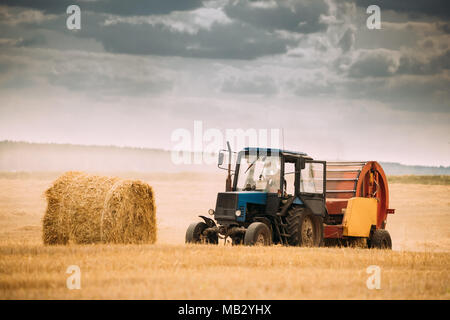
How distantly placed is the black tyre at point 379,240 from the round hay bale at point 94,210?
6423 millimetres

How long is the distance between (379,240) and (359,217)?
94 cm

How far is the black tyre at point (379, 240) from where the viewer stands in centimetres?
1806

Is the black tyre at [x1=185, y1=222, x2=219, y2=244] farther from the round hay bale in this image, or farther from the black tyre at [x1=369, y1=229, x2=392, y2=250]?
the black tyre at [x1=369, y1=229, x2=392, y2=250]

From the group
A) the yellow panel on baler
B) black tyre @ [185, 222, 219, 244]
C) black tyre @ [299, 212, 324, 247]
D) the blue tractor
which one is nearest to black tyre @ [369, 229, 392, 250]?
the yellow panel on baler

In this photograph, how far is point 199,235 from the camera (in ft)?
50.7

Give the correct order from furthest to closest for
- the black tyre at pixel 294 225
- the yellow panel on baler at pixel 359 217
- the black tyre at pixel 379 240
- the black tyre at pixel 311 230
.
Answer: the black tyre at pixel 379 240, the yellow panel on baler at pixel 359 217, the black tyre at pixel 311 230, the black tyre at pixel 294 225

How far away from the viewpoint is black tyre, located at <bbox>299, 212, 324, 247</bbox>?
15.6 m

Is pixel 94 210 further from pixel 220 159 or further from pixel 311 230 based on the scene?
pixel 311 230

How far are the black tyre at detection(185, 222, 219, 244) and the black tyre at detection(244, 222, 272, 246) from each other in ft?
4.29

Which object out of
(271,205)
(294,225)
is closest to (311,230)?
(294,225)

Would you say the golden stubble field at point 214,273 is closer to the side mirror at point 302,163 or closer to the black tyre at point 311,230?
the black tyre at point 311,230

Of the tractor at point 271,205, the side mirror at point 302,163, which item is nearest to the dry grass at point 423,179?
the tractor at point 271,205
